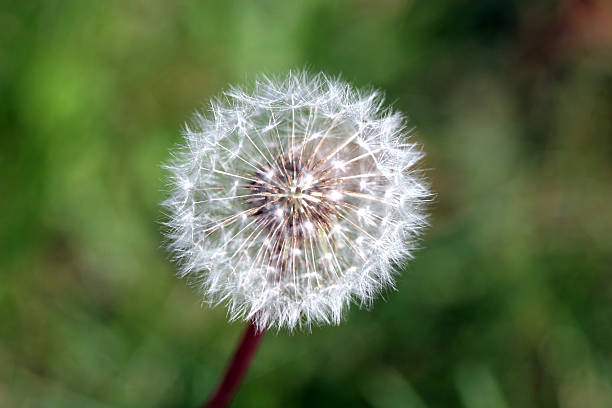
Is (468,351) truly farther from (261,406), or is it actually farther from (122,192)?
(122,192)

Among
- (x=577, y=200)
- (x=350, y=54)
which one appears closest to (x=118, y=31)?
(x=350, y=54)

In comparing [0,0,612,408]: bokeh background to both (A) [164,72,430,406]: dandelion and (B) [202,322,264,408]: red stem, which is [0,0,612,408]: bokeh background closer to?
(B) [202,322,264,408]: red stem

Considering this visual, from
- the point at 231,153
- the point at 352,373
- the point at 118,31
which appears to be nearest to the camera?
the point at 231,153

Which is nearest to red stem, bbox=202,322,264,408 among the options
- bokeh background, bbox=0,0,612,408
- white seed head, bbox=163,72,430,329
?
white seed head, bbox=163,72,430,329

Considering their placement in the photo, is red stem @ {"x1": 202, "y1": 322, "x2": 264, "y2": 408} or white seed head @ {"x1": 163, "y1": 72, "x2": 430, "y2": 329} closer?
red stem @ {"x1": 202, "y1": 322, "x2": 264, "y2": 408}

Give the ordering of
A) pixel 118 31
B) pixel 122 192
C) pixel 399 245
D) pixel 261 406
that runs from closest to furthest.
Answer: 1. pixel 399 245
2. pixel 261 406
3. pixel 122 192
4. pixel 118 31

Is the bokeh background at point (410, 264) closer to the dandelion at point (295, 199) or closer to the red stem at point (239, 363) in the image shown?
the red stem at point (239, 363)
